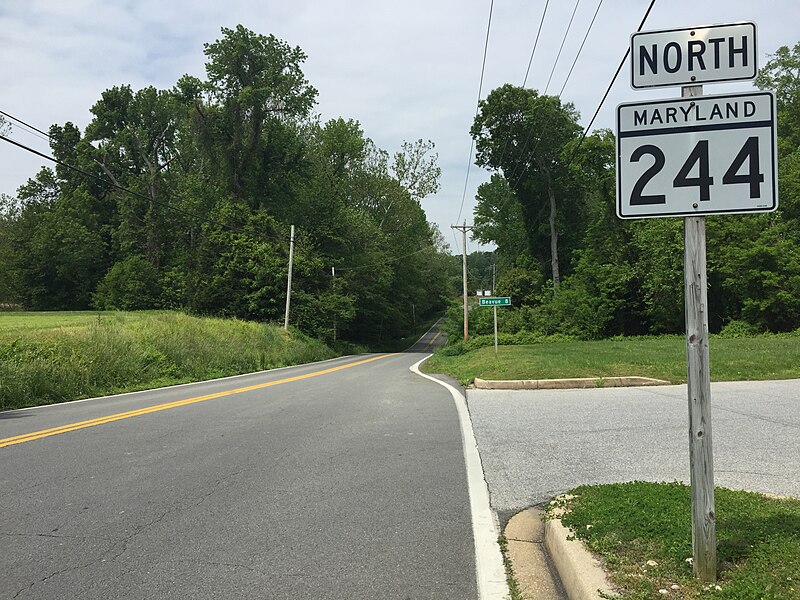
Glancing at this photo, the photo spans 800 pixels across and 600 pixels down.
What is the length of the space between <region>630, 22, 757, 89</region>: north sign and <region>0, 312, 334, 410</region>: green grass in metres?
13.9

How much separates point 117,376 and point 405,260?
5730 centimetres

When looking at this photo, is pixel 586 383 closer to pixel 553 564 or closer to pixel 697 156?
pixel 553 564

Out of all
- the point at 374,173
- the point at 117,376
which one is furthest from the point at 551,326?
the point at 374,173

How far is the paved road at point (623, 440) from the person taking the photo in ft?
20.4

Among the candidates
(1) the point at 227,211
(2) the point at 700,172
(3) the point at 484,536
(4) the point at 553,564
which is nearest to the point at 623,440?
(3) the point at 484,536

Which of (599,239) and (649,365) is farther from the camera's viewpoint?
(599,239)

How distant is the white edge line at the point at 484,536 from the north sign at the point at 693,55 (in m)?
3.20

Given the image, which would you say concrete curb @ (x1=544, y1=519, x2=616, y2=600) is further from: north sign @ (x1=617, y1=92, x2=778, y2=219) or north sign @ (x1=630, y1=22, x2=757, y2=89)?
north sign @ (x1=630, y1=22, x2=757, y2=89)

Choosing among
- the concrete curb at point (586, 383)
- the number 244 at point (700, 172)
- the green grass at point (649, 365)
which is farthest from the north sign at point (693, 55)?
the green grass at point (649, 365)

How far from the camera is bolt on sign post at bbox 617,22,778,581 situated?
3.46 metres

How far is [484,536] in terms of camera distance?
4.80 meters

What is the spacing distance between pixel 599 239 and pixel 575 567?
4291 centimetres

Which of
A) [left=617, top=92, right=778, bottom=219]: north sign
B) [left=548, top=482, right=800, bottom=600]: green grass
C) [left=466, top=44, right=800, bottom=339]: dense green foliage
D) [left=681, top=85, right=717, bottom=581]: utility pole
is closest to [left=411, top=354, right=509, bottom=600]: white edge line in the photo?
[left=548, top=482, right=800, bottom=600]: green grass

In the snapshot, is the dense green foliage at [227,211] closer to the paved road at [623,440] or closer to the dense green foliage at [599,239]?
the dense green foliage at [599,239]
